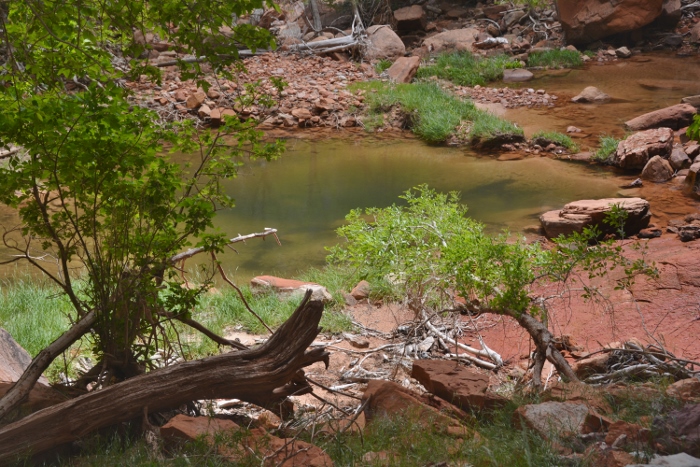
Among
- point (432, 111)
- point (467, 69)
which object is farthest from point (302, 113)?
point (467, 69)

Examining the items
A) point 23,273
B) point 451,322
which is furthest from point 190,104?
point 451,322

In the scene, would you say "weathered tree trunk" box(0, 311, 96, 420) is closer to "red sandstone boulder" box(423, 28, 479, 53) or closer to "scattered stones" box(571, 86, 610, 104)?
"scattered stones" box(571, 86, 610, 104)

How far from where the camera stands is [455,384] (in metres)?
4.29

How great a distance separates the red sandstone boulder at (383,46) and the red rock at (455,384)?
15026 mm

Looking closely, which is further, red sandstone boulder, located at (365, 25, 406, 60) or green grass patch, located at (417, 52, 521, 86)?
red sandstone boulder, located at (365, 25, 406, 60)

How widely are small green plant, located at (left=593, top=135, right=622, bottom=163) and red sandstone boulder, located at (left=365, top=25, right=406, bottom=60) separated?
7.89m

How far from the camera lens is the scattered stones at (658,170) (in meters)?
10.6

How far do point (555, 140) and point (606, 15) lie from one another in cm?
932

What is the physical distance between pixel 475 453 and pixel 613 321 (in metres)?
3.09

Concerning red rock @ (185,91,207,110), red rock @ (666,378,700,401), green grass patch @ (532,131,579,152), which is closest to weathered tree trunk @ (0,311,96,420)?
red rock @ (666,378,700,401)

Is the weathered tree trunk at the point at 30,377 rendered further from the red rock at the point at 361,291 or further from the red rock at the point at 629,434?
the red rock at the point at 361,291

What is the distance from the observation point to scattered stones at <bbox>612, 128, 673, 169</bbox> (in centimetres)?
1102

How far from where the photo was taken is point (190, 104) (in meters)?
15.3

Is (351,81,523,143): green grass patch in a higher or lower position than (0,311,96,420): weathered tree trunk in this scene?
lower
